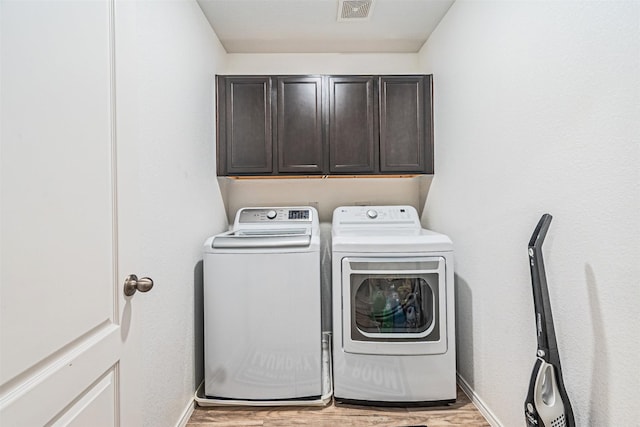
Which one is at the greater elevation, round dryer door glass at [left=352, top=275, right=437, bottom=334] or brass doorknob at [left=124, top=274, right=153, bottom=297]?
brass doorknob at [left=124, top=274, right=153, bottom=297]

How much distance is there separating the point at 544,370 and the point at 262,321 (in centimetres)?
137

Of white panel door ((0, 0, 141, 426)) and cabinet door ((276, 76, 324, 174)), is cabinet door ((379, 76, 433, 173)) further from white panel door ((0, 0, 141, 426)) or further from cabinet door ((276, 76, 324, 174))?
white panel door ((0, 0, 141, 426))

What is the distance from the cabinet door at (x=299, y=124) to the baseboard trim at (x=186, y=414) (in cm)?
158

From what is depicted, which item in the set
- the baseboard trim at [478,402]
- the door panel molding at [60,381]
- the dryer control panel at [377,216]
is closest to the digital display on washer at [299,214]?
the dryer control panel at [377,216]

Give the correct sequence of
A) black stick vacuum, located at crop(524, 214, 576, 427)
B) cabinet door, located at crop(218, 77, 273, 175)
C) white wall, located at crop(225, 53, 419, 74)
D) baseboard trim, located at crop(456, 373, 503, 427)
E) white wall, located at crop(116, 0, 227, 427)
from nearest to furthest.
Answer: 1. black stick vacuum, located at crop(524, 214, 576, 427)
2. white wall, located at crop(116, 0, 227, 427)
3. baseboard trim, located at crop(456, 373, 503, 427)
4. cabinet door, located at crop(218, 77, 273, 175)
5. white wall, located at crop(225, 53, 419, 74)

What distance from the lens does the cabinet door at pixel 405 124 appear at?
2.52 metres

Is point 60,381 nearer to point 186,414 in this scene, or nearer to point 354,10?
point 186,414

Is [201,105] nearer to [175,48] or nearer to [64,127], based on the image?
[175,48]

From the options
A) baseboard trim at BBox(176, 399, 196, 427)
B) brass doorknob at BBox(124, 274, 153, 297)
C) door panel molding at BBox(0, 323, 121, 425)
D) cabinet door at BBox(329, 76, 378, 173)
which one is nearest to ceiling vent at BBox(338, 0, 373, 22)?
cabinet door at BBox(329, 76, 378, 173)

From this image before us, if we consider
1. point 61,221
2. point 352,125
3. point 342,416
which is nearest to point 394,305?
point 342,416

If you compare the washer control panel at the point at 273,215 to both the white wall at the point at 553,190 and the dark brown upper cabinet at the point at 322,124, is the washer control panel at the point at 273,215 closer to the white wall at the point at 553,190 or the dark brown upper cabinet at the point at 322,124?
the dark brown upper cabinet at the point at 322,124

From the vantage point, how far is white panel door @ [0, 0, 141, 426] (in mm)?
597

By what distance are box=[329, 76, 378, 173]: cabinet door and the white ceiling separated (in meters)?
0.35

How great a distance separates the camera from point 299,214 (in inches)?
102
